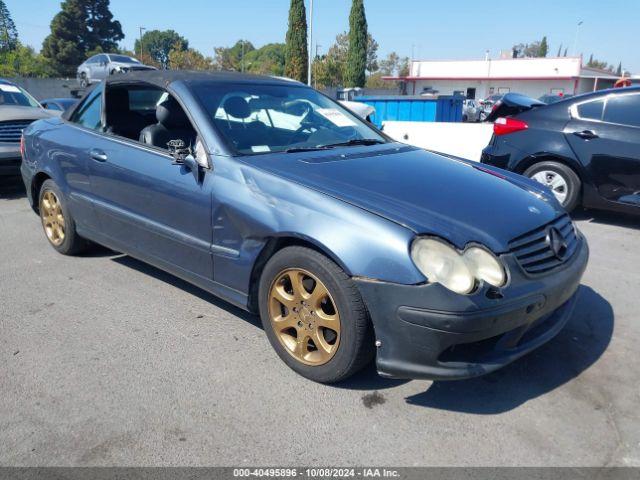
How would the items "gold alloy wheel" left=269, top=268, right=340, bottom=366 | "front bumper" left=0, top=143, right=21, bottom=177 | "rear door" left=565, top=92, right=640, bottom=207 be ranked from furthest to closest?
"front bumper" left=0, top=143, right=21, bottom=177
"rear door" left=565, top=92, right=640, bottom=207
"gold alloy wheel" left=269, top=268, right=340, bottom=366

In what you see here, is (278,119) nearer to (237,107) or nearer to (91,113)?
(237,107)

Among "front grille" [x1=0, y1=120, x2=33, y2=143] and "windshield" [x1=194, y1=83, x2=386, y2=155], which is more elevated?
"windshield" [x1=194, y1=83, x2=386, y2=155]

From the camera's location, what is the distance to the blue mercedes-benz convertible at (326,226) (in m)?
2.49

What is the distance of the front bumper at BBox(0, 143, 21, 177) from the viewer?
7343 millimetres

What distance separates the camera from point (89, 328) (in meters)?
3.57

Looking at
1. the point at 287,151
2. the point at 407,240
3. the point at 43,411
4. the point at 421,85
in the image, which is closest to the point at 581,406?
the point at 407,240

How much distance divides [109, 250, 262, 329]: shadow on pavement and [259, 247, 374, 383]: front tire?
63cm

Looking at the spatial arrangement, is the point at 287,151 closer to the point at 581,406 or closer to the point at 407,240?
the point at 407,240

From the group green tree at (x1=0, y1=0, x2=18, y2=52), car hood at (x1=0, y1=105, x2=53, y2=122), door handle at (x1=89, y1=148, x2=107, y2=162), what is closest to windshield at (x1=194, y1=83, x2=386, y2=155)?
door handle at (x1=89, y1=148, x2=107, y2=162)

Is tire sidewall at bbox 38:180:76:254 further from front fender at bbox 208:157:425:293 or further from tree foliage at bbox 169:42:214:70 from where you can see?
tree foliage at bbox 169:42:214:70

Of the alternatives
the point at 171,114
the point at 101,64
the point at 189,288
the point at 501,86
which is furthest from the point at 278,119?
→ the point at 501,86

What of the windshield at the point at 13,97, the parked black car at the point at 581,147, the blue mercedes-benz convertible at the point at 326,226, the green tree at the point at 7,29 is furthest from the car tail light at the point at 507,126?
the green tree at the point at 7,29

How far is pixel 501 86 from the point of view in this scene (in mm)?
52875

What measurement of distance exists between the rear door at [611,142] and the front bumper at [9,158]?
700 cm
